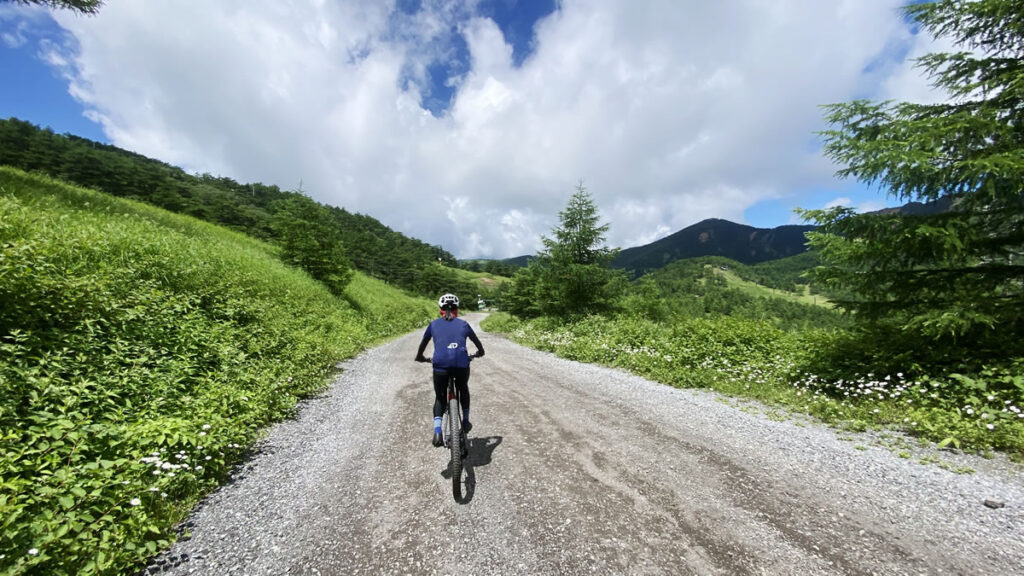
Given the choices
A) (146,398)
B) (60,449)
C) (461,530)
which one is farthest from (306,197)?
(461,530)

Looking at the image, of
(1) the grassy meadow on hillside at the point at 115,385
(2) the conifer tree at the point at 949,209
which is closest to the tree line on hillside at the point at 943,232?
(2) the conifer tree at the point at 949,209

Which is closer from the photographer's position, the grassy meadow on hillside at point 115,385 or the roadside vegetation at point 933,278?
the grassy meadow on hillside at point 115,385

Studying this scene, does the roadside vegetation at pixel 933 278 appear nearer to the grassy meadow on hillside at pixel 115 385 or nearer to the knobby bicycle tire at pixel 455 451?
the knobby bicycle tire at pixel 455 451

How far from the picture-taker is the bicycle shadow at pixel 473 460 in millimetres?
4953

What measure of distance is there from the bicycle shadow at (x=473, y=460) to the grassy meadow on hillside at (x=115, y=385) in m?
3.11

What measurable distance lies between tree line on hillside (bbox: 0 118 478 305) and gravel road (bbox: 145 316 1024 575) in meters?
24.9

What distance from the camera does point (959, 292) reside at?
777 centimetres

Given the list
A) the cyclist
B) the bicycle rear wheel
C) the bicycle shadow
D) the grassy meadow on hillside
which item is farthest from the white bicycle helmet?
the grassy meadow on hillside

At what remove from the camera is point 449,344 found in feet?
19.5

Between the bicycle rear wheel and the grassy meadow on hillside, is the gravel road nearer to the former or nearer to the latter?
the bicycle rear wheel

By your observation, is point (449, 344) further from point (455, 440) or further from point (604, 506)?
point (604, 506)

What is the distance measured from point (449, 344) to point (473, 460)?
1897 mm

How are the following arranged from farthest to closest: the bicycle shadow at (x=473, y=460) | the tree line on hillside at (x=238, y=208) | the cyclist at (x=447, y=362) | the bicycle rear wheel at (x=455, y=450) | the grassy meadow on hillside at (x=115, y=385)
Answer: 1. the tree line on hillside at (x=238, y=208)
2. the cyclist at (x=447, y=362)
3. the bicycle shadow at (x=473, y=460)
4. the bicycle rear wheel at (x=455, y=450)
5. the grassy meadow on hillside at (x=115, y=385)

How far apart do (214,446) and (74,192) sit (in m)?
18.0
